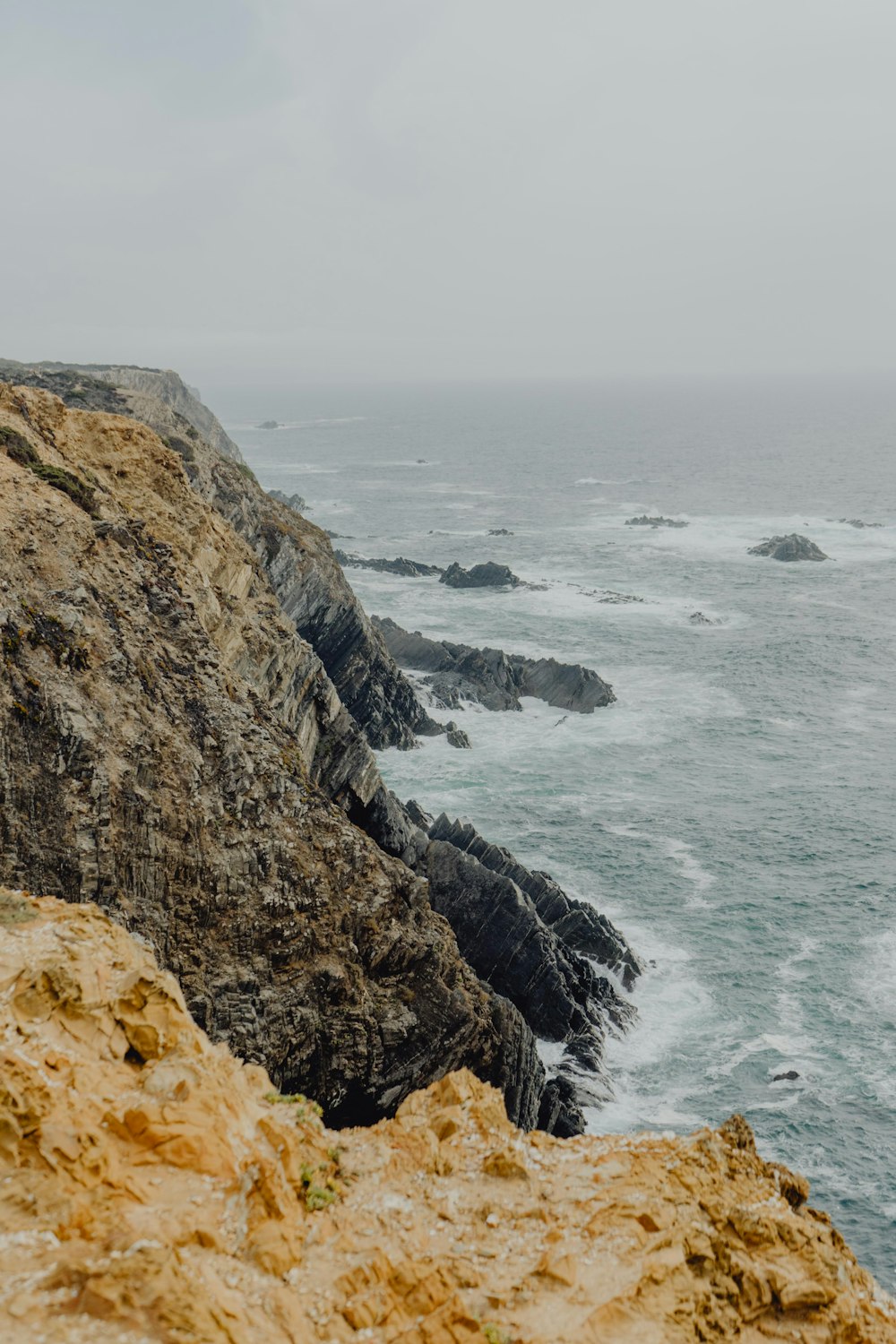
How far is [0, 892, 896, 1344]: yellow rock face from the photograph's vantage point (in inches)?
357

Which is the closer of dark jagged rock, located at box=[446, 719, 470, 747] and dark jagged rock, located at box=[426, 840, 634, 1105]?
dark jagged rock, located at box=[426, 840, 634, 1105]

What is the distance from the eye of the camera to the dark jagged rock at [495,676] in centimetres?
6362

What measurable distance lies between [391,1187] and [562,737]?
155 feet

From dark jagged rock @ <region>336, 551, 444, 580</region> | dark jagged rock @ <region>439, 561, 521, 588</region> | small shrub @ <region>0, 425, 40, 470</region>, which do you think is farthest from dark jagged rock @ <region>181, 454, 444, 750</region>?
dark jagged rock @ <region>336, 551, 444, 580</region>

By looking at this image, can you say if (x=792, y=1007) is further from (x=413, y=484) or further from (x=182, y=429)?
(x=413, y=484)

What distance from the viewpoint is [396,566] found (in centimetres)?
9962

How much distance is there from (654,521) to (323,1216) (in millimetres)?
122166

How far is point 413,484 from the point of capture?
165500 millimetres

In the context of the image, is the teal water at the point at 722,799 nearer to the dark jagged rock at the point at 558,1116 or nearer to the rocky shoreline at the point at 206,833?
the dark jagged rock at the point at 558,1116

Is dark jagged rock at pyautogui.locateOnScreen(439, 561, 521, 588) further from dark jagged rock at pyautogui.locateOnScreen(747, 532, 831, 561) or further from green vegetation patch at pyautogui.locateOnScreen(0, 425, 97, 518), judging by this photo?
green vegetation patch at pyautogui.locateOnScreen(0, 425, 97, 518)

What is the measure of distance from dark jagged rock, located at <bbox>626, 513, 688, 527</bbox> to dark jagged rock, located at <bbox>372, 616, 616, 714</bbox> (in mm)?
62012

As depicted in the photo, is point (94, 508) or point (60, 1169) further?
point (94, 508)

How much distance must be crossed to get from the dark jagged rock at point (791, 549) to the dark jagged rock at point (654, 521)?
59.7ft

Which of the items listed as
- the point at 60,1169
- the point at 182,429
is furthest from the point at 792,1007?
the point at 182,429
